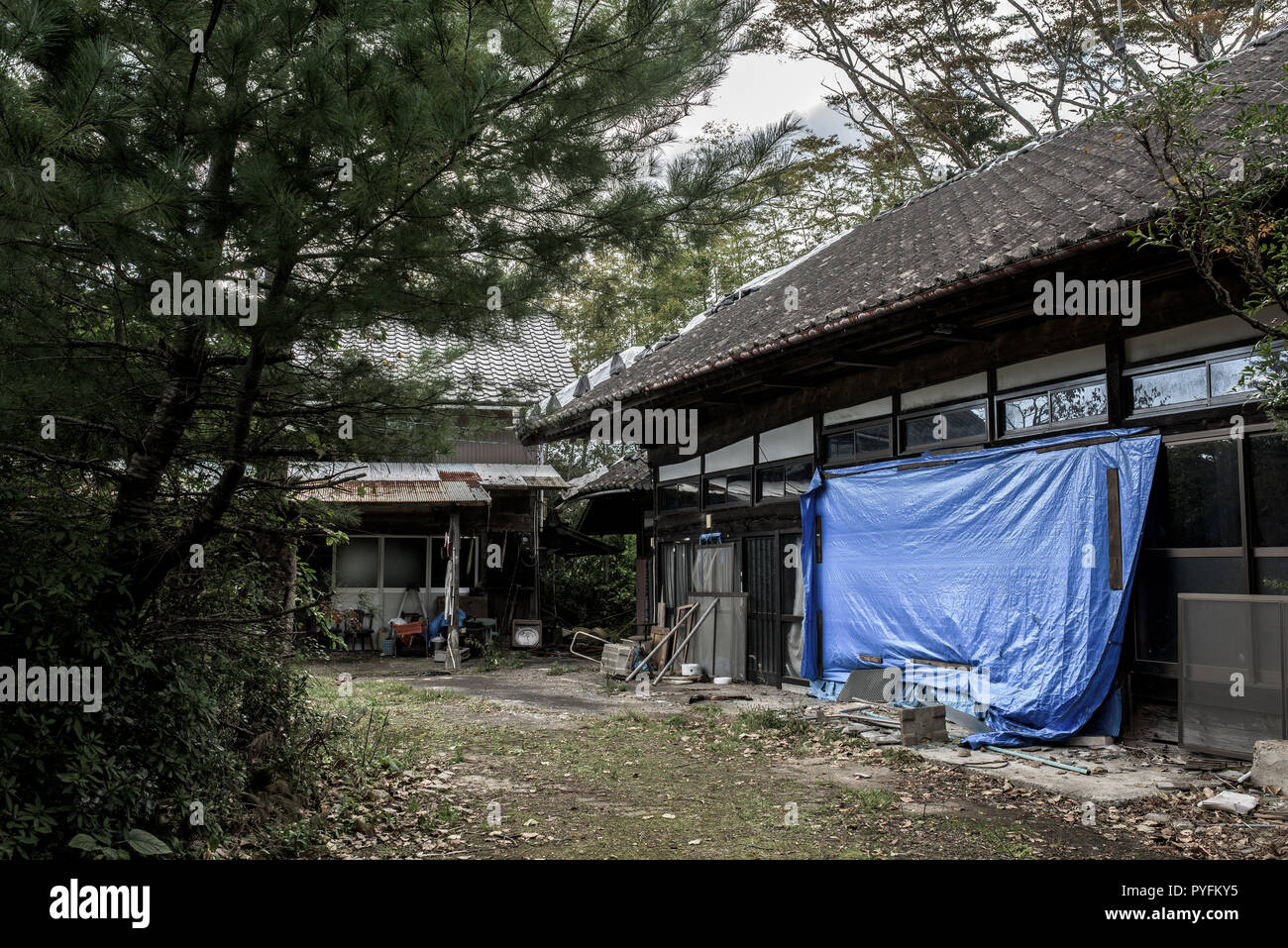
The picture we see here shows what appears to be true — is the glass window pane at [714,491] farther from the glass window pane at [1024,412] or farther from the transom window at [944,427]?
the glass window pane at [1024,412]

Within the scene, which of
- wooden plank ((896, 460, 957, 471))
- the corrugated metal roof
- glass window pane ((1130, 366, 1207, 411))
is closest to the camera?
glass window pane ((1130, 366, 1207, 411))

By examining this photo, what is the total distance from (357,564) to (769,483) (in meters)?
9.94

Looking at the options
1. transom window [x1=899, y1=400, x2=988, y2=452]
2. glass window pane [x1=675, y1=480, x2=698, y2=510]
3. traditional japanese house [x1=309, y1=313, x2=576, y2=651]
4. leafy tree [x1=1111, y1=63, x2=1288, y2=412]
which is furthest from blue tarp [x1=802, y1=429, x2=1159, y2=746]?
traditional japanese house [x1=309, y1=313, x2=576, y2=651]

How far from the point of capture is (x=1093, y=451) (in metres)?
7.22

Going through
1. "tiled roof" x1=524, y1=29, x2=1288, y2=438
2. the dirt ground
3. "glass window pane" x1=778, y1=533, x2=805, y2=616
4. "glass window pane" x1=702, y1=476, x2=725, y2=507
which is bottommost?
the dirt ground

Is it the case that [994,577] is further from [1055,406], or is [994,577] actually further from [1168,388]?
[1168,388]

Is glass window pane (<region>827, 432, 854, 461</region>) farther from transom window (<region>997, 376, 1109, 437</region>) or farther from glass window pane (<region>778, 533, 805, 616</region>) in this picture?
transom window (<region>997, 376, 1109, 437</region>)

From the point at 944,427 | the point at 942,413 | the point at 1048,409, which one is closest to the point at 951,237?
the point at 942,413

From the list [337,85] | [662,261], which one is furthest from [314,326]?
[662,261]

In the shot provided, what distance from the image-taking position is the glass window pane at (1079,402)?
7387mm

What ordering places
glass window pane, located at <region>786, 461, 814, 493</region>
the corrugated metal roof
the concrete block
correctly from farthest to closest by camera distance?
the corrugated metal roof, glass window pane, located at <region>786, 461, 814, 493</region>, the concrete block

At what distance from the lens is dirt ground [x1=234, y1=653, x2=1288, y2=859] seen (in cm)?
480

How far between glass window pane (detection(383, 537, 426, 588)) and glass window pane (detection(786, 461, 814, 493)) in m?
9.74

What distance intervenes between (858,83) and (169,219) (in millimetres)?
15241
